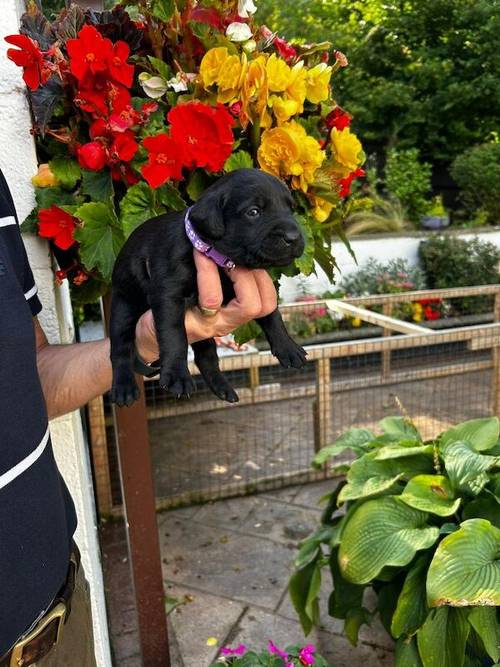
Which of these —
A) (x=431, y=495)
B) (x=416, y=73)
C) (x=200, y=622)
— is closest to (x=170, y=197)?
(x=431, y=495)

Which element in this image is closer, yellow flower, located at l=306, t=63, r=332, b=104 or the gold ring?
the gold ring

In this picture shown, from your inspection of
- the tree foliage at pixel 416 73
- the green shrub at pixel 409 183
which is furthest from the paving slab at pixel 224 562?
the tree foliage at pixel 416 73

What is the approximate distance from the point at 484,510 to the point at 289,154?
187 centimetres

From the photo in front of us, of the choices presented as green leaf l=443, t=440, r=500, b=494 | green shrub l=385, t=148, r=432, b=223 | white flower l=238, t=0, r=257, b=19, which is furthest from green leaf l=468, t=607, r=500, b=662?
green shrub l=385, t=148, r=432, b=223

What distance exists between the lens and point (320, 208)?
1.30 meters

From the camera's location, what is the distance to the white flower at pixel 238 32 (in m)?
1.29

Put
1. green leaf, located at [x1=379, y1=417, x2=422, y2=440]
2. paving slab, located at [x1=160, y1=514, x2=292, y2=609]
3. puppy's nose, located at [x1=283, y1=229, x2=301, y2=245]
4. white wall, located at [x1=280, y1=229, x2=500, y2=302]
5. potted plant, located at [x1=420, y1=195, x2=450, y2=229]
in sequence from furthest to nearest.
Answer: potted plant, located at [x1=420, y1=195, x2=450, y2=229]
white wall, located at [x1=280, y1=229, x2=500, y2=302]
paving slab, located at [x1=160, y1=514, x2=292, y2=609]
green leaf, located at [x1=379, y1=417, x2=422, y2=440]
puppy's nose, located at [x1=283, y1=229, x2=301, y2=245]

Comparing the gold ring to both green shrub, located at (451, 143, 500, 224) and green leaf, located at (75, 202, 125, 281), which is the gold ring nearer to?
green leaf, located at (75, 202, 125, 281)

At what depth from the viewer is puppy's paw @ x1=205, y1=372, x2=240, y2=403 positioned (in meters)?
1.17

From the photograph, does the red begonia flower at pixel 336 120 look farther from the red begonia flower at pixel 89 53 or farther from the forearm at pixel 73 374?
the forearm at pixel 73 374

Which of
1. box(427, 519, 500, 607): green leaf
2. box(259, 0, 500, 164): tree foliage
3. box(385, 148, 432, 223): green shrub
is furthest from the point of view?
box(259, 0, 500, 164): tree foliage

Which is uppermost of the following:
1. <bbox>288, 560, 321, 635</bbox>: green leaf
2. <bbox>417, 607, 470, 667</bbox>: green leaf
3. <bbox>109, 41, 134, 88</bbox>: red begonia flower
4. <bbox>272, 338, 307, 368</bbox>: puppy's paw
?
<bbox>109, 41, 134, 88</bbox>: red begonia flower

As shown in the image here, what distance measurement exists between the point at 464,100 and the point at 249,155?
39.3 feet

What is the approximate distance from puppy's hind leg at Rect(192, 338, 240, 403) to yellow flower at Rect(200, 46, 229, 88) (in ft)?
1.68
